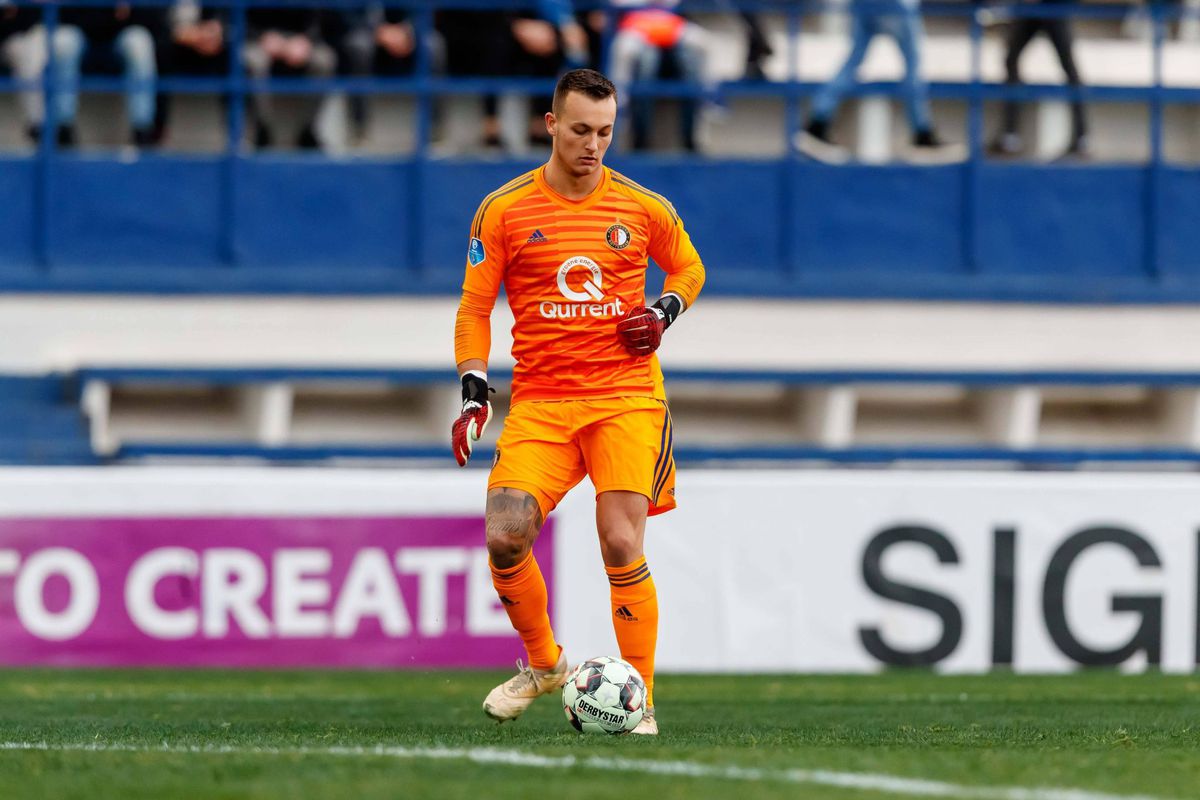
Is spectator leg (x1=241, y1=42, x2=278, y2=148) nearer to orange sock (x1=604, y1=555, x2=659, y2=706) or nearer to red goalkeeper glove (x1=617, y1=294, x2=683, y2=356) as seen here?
red goalkeeper glove (x1=617, y1=294, x2=683, y2=356)

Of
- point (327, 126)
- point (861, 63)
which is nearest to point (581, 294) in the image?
point (861, 63)

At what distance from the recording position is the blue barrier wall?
1246cm

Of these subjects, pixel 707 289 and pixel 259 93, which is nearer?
pixel 707 289

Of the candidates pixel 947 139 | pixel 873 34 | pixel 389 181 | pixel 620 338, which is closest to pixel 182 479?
pixel 389 181

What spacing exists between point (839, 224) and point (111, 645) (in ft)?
17.3

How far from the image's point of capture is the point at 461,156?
12758mm

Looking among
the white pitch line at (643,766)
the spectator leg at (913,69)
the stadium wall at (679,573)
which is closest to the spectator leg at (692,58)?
the spectator leg at (913,69)

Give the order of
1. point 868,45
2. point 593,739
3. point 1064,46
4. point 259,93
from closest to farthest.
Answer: point 593,739 < point 868,45 < point 259,93 < point 1064,46

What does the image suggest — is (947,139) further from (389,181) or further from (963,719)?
(963,719)

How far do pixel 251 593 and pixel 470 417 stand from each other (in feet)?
13.2

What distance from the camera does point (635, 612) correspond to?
650 centimetres

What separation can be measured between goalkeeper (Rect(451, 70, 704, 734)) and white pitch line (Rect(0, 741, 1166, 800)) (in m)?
0.93

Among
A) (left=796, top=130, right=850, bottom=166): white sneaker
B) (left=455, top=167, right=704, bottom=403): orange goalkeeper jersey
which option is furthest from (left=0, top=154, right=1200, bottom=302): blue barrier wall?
(left=455, top=167, right=704, bottom=403): orange goalkeeper jersey

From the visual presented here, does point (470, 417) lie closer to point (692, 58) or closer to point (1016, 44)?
point (692, 58)
